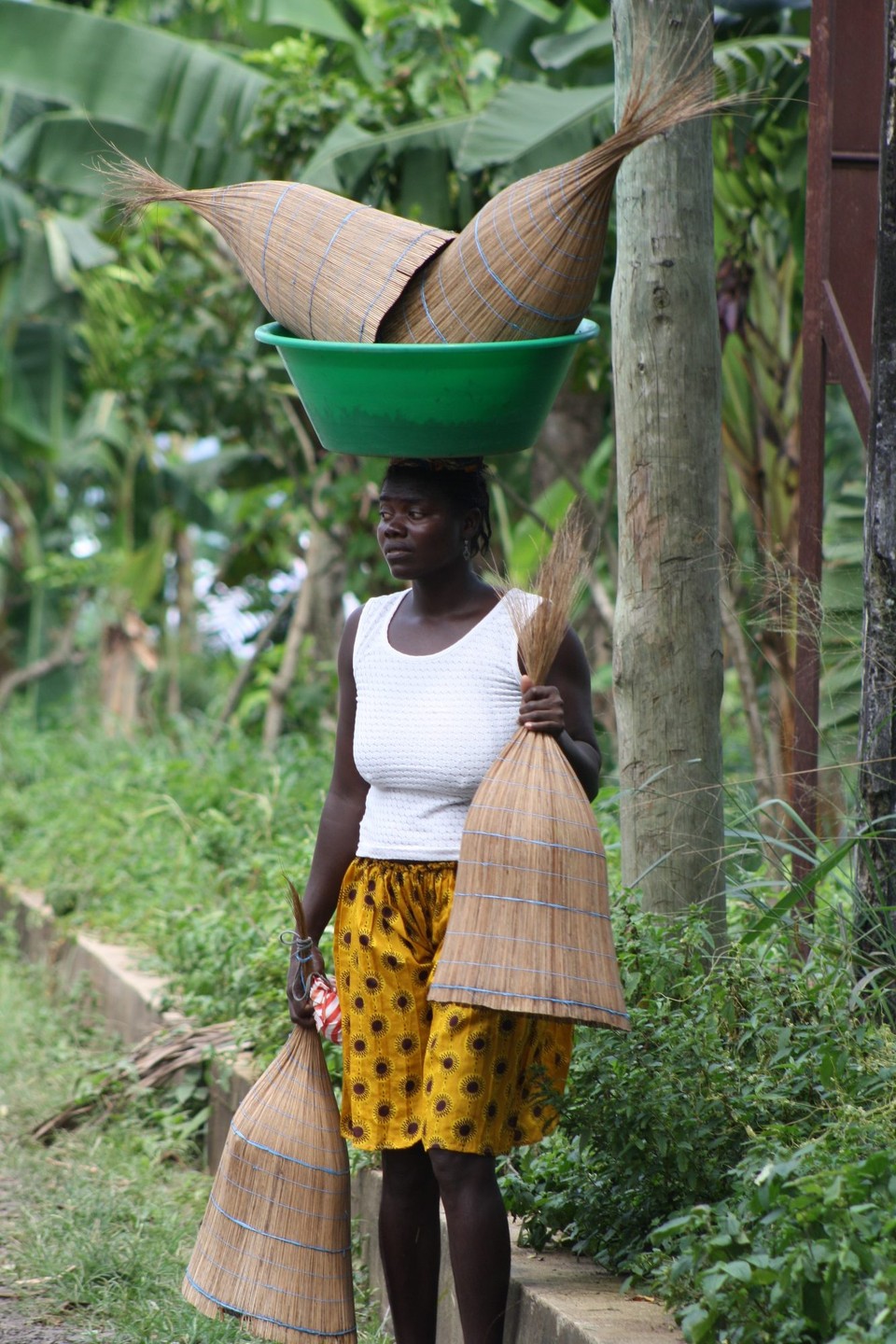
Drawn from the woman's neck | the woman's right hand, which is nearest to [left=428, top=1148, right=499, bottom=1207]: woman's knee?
the woman's right hand

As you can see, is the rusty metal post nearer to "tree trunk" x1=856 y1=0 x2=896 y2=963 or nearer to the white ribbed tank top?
"tree trunk" x1=856 y1=0 x2=896 y2=963

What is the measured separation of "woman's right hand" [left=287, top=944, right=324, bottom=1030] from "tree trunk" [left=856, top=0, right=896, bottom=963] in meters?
1.06

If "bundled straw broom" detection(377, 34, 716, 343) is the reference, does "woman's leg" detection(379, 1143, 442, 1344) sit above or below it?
below

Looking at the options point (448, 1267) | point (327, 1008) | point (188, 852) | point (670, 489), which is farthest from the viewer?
point (188, 852)

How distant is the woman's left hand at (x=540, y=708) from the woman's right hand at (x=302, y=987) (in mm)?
763

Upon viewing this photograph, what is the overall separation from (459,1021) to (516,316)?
1.23 m

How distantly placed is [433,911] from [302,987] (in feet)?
1.43

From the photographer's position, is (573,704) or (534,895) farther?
(573,704)

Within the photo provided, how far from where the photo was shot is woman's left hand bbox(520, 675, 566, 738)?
262cm

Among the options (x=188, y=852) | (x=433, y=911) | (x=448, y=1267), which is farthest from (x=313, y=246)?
(x=188, y=852)

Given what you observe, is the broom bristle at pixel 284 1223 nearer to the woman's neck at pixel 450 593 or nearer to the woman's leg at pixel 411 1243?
the woman's leg at pixel 411 1243

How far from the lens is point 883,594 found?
2.99 meters

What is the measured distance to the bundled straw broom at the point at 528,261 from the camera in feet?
8.78

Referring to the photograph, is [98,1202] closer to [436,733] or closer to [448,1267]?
[448,1267]
